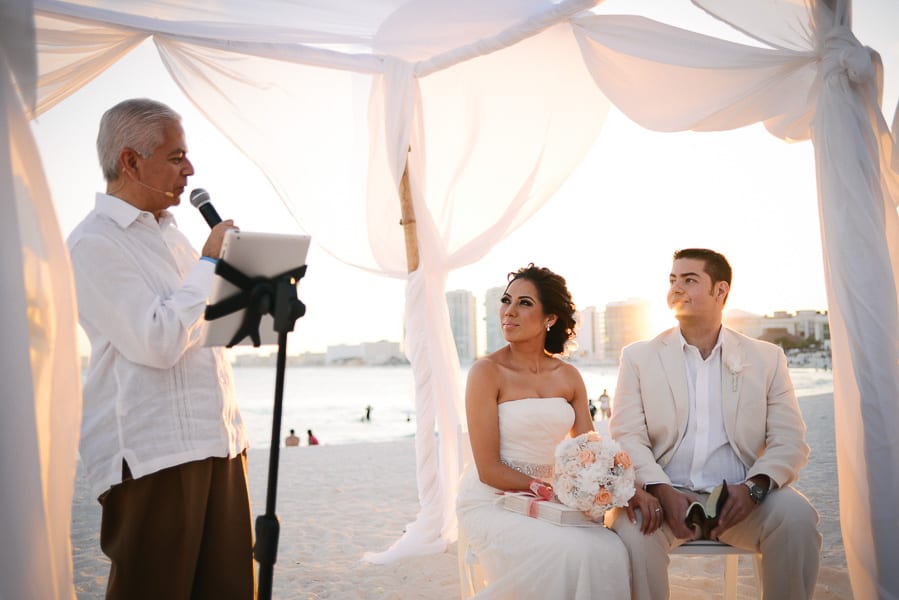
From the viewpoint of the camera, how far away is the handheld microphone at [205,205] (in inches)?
89.4

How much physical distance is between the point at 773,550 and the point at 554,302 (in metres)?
1.46

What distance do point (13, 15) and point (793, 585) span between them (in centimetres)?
342

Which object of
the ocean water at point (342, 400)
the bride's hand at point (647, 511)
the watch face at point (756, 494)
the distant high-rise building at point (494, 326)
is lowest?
the ocean water at point (342, 400)

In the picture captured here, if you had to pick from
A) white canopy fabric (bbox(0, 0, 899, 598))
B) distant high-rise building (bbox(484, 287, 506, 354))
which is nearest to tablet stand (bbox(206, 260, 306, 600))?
distant high-rise building (bbox(484, 287, 506, 354))

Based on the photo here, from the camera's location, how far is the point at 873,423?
2.65 metres

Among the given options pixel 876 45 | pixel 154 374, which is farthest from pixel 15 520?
pixel 876 45

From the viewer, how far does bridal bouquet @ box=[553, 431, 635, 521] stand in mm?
2637

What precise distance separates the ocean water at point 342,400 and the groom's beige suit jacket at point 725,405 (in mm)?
11644

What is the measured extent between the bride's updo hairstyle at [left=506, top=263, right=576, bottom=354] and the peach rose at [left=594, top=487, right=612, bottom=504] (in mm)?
1099

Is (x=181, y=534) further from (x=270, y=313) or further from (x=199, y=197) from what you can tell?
(x=199, y=197)

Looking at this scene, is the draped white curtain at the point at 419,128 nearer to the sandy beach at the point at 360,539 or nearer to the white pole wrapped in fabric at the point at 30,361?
the sandy beach at the point at 360,539

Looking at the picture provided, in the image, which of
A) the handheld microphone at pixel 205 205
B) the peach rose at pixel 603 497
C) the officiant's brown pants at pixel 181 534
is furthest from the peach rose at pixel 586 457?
the handheld microphone at pixel 205 205

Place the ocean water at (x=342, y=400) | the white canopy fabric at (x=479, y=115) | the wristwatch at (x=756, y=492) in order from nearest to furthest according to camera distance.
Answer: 1. the white canopy fabric at (x=479, y=115)
2. the wristwatch at (x=756, y=492)
3. the ocean water at (x=342, y=400)

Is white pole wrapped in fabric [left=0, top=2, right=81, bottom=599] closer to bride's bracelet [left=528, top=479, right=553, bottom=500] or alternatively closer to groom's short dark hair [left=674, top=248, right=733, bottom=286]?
bride's bracelet [left=528, top=479, right=553, bottom=500]
